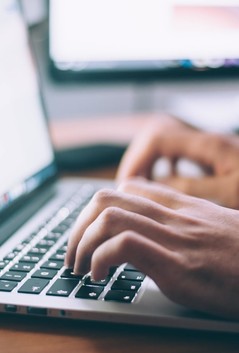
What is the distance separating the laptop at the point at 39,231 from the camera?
1.32 ft

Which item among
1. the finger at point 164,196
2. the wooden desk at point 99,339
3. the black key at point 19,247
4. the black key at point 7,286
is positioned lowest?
the wooden desk at point 99,339

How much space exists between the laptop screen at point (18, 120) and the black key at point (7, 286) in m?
0.15

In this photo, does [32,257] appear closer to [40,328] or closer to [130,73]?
[40,328]

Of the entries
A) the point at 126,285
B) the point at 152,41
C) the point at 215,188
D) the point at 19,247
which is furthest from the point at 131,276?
the point at 152,41

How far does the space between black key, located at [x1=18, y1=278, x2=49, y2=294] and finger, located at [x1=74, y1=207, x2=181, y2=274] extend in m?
0.05

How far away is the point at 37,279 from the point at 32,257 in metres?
0.04

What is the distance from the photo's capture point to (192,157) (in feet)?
2.35

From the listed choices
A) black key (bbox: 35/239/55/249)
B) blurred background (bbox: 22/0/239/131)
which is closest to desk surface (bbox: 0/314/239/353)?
black key (bbox: 35/239/55/249)

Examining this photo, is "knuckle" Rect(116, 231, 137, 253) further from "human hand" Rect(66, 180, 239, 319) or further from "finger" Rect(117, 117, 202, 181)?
"finger" Rect(117, 117, 202, 181)

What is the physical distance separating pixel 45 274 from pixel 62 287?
0.09ft

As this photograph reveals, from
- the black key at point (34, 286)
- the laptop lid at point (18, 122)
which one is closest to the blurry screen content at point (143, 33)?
the laptop lid at point (18, 122)

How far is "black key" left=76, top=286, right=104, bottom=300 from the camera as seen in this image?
16.5 inches

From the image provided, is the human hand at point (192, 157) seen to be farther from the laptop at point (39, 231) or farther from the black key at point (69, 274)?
the black key at point (69, 274)

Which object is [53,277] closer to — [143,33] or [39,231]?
[39,231]
